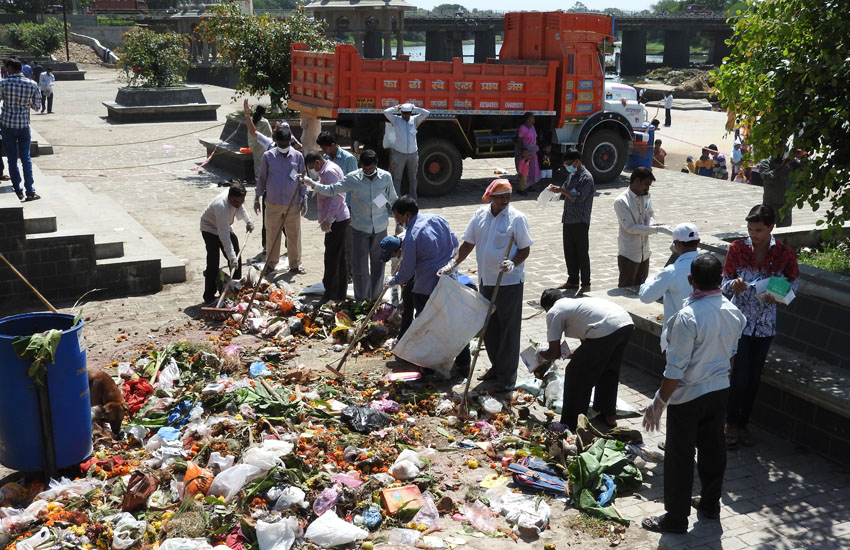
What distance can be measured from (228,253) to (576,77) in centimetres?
982

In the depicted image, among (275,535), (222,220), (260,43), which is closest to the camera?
(275,535)

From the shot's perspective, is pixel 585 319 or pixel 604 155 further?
pixel 604 155

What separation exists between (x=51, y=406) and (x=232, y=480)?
1265mm

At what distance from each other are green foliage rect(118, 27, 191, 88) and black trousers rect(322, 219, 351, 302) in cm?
1912

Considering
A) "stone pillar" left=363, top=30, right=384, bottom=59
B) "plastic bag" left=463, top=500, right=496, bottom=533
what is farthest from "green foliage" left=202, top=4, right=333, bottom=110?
"stone pillar" left=363, top=30, right=384, bottom=59

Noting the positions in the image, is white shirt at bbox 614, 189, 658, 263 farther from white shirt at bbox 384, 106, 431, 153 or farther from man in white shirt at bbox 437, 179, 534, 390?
white shirt at bbox 384, 106, 431, 153

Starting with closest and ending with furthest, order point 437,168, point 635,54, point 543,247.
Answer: point 543,247, point 437,168, point 635,54

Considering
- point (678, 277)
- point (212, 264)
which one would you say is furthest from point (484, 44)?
point (678, 277)

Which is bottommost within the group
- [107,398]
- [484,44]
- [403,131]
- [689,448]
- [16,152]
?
[107,398]

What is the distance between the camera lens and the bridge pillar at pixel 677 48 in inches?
3615

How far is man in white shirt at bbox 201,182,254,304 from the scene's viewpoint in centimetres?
870

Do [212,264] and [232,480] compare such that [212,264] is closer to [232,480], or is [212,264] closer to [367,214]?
[367,214]

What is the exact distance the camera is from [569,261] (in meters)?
9.62

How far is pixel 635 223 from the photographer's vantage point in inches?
328
